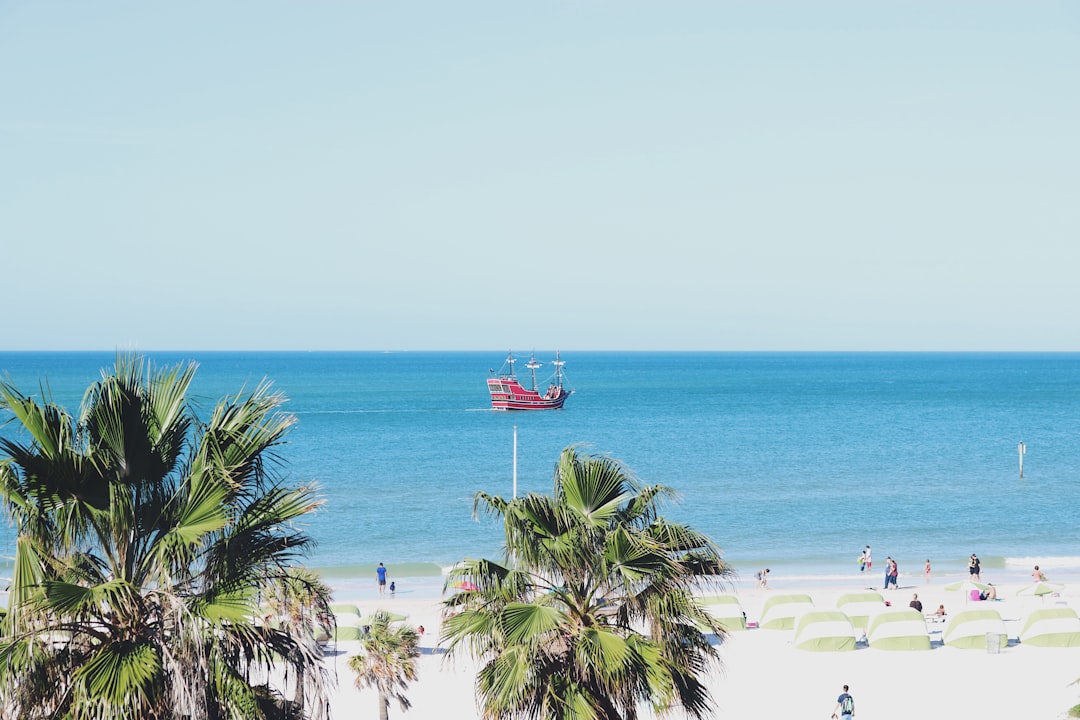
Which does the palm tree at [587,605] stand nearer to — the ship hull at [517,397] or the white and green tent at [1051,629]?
the white and green tent at [1051,629]

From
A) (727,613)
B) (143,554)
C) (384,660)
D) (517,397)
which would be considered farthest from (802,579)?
(517,397)

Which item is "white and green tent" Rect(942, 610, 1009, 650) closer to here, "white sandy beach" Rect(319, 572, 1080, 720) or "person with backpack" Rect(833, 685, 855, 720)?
"white sandy beach" Rect(319, 572, 1080, 720)

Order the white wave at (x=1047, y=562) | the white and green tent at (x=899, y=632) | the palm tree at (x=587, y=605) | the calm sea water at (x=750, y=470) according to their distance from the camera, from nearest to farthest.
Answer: the palm tree at (x=587, y=605) < the white and green tent at (x=899, y=632) < the white wave at (x=1047, y=562) < the calm sea water at (x=750, y=470)

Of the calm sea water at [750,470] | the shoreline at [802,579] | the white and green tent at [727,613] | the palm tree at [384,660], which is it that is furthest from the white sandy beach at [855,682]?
the shoreline at [802,579]

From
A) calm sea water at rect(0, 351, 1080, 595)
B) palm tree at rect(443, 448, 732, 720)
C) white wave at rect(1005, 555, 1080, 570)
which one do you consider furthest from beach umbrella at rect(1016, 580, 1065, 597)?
palm tree at rect(443, 448, 732, 720)

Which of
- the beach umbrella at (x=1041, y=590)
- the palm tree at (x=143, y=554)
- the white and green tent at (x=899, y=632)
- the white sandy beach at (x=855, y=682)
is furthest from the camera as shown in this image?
the beach umbrella at (x=1041, y=590)

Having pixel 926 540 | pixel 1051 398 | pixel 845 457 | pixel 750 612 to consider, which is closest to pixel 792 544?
pixel 926 540
